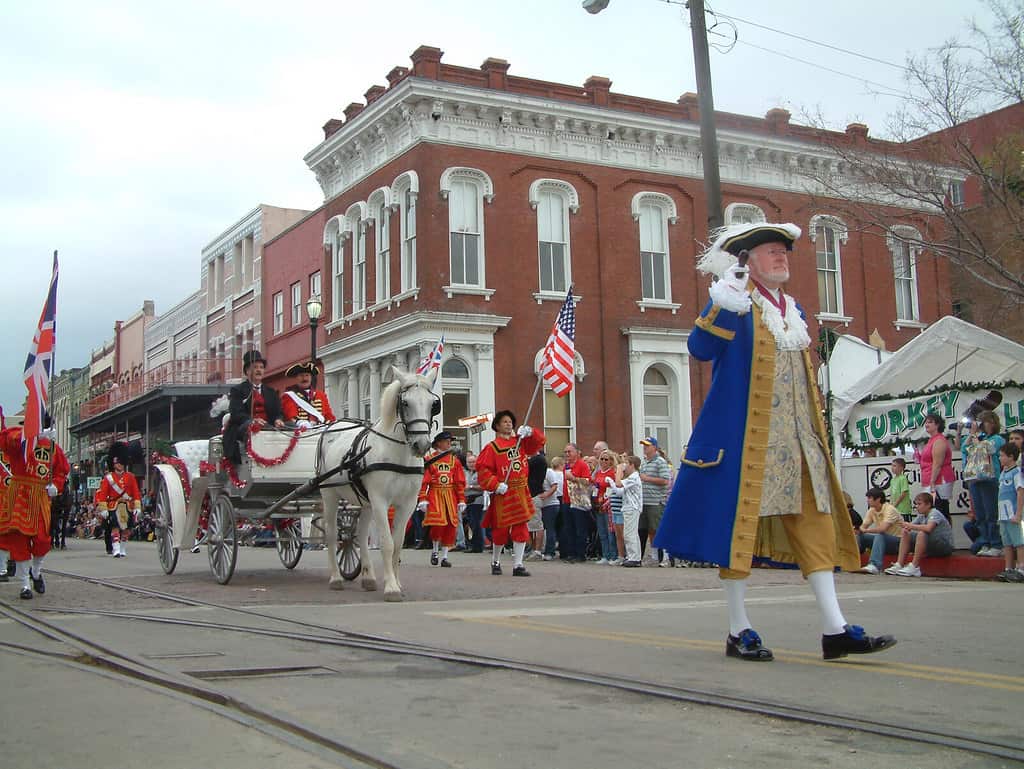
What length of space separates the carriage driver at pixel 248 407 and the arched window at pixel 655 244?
21.1 metres

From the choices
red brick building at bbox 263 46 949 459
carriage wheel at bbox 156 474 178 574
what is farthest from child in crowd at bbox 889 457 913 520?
red brick building at bbox 263 46 949 459

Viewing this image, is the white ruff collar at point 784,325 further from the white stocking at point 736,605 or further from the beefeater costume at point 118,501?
the beefeater costume at point 118,501

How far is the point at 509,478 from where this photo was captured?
14227 millimetres

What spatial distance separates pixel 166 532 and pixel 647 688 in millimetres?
10461

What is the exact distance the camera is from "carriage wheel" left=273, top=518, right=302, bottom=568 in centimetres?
1311

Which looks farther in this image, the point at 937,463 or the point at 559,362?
the point at 559,362

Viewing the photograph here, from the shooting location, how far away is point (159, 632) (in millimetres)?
7609

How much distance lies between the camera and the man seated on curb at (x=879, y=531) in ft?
47.6

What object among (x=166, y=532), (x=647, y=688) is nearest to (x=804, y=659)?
(x=647, y=688)

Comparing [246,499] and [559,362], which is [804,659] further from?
[559,362]

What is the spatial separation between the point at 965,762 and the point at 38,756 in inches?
133

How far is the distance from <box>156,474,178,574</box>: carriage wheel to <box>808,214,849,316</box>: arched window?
25.0 metres

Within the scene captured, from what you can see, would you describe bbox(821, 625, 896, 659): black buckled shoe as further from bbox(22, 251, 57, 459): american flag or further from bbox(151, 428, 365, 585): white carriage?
bbox(22, 251, 57, 459): american flag

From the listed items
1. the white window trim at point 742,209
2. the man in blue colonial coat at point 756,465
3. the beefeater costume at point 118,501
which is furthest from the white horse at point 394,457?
the white window trim at point 742,209
